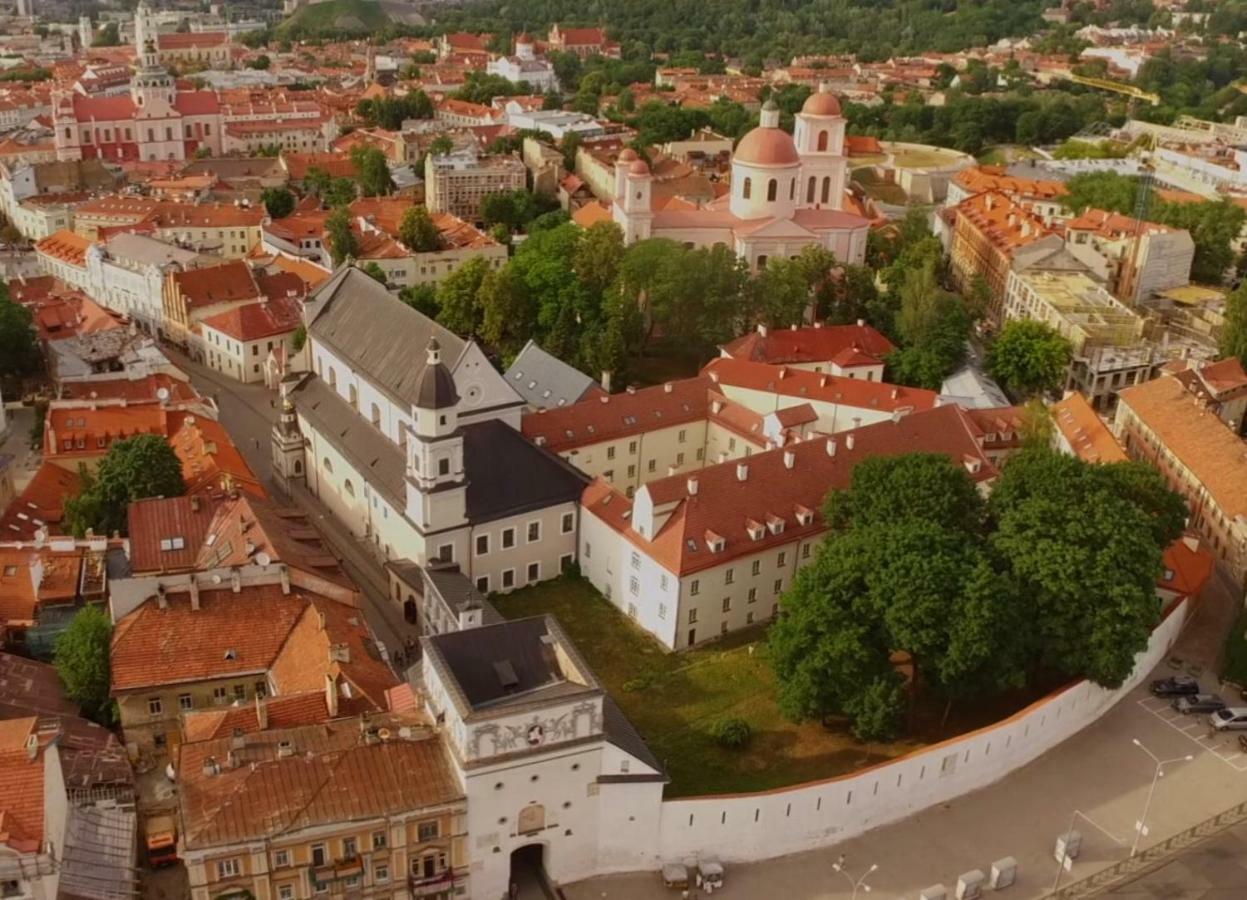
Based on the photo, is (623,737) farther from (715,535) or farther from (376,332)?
(376,332)

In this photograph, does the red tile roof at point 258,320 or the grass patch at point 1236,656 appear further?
the red tile roof at point 258,320

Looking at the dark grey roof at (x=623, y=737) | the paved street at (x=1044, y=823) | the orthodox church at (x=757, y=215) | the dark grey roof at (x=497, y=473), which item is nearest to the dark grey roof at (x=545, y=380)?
the dark grey roof at (x=497, y=473)

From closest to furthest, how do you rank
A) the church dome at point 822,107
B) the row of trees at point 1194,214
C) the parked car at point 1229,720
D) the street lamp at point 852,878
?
Result: the street lamp at point 852,878
the parked car at point 1229,720
the church dome at point 822,107
the row of trees at point 1194,214

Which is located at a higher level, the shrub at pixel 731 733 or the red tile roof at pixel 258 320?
the red tile roof at pixel 258 320

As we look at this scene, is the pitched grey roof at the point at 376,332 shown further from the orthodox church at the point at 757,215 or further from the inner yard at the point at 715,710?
the orthodox church at the point at 757,215

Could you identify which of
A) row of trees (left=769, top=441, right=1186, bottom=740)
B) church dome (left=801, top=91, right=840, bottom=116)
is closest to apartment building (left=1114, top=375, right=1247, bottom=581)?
row of trees (left=769, top=441, right=1186, bottom=740)

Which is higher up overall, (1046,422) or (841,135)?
(841,135)

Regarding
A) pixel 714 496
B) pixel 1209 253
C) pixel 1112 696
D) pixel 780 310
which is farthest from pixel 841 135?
pixel 1112 696

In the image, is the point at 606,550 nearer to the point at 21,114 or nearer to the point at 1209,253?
the point at 1209,253
